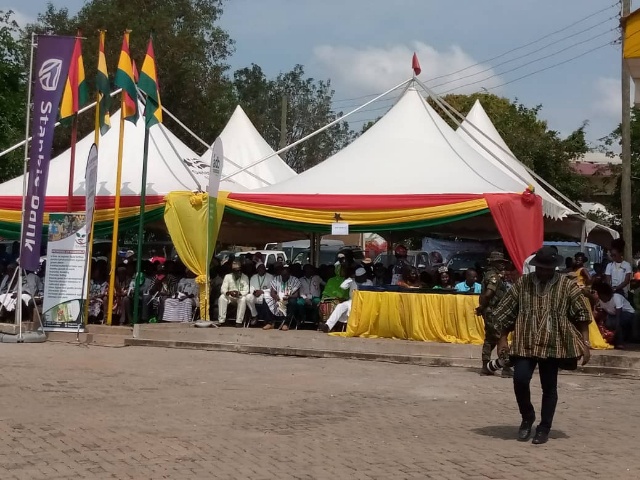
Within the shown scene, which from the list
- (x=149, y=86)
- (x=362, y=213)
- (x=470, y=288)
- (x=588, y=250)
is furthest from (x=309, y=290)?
(x=588, y=250)

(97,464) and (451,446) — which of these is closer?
(97,464)

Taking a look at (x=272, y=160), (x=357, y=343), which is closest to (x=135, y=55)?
(x=272, y=160)

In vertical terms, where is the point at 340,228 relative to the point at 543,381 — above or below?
above

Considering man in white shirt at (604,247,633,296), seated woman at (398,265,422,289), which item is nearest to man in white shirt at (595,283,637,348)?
man in white shirt at (604,247,633,296)

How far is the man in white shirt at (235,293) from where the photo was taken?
16422mm

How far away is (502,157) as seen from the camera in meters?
21.0

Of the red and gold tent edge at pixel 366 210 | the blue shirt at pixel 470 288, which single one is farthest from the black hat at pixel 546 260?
the blue shirt at pixel 470 288

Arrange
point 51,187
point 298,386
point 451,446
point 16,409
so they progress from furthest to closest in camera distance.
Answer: point 51,187 → point 298,386 → point 16,409 → point 451,446

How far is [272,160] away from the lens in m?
23.8

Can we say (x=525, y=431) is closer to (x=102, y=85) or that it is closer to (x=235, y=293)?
(x=235, y=293)

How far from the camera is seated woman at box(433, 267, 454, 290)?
610 inches

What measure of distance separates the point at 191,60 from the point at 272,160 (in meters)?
14.6

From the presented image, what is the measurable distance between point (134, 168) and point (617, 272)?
9.01m

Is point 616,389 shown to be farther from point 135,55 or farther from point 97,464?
point 135,55
